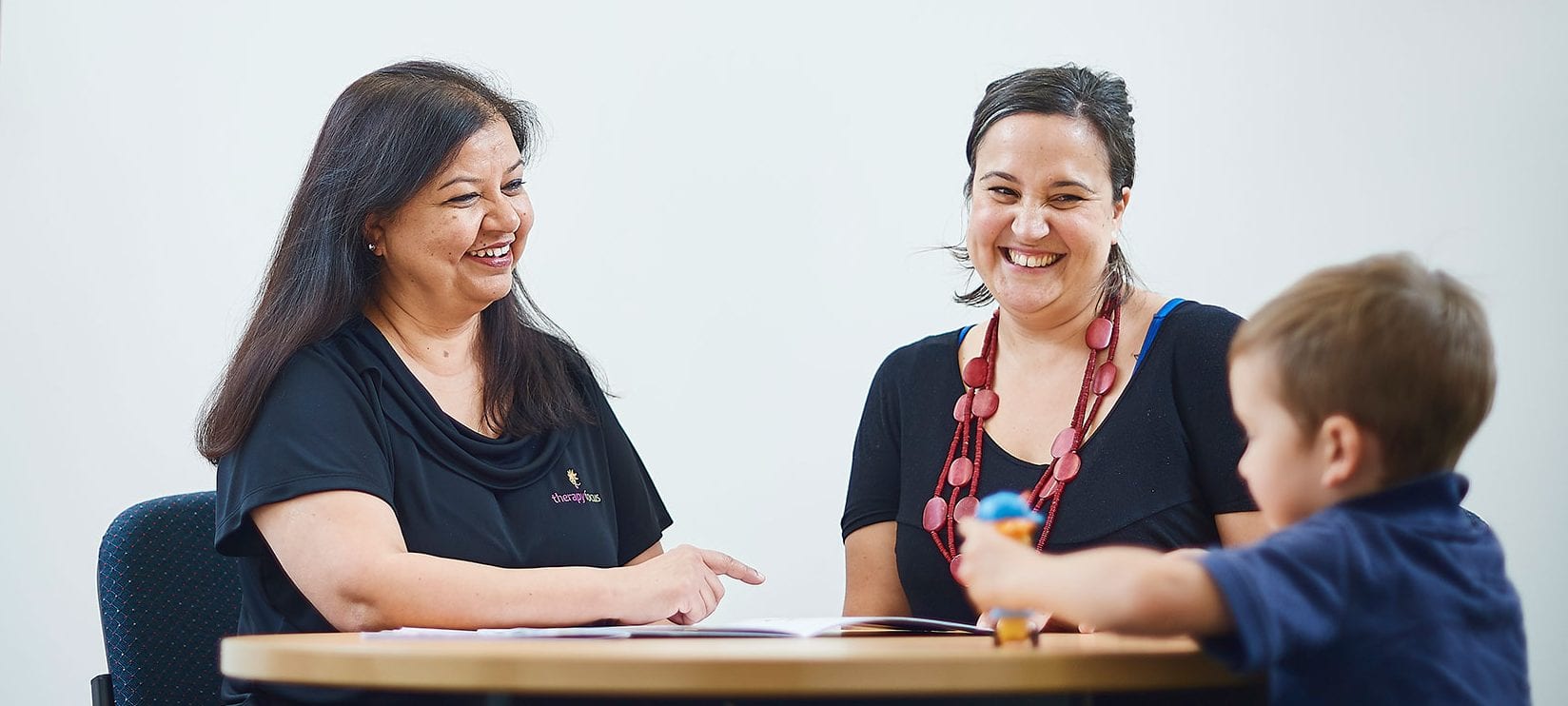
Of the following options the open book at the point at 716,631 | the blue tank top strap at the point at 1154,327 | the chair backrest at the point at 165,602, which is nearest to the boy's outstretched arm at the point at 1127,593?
the open book at the point at 716,631

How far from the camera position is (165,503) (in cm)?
208

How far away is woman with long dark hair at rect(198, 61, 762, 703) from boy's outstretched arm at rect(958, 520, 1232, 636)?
756mm

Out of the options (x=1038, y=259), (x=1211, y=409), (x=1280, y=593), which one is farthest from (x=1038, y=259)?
(x=1280, y=593)

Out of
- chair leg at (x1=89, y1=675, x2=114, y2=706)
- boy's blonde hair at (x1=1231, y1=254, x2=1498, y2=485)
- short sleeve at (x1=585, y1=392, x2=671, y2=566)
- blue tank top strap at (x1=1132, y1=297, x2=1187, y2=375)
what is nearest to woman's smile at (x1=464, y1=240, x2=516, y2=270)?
short sleeve at (x1=585, y1=392, x2=671, y2=566)

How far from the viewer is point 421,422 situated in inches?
72.6

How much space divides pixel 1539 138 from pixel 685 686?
246cm

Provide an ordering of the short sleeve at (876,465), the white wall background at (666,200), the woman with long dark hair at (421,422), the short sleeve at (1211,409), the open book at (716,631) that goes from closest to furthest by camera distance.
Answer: the open book at (716,631) → the woman with long dark hair at (421,422) → the short sleeve at (1211,409) → the short sleeve at (876,465) → the white wall background at (666,200)

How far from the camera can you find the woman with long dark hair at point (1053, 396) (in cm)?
188

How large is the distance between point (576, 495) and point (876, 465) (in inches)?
Answer: 18.4

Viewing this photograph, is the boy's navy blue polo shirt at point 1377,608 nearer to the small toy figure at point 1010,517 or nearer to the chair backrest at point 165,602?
the small toy figure at point 1010,517

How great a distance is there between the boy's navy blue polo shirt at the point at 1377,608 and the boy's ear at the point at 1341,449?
0.02m

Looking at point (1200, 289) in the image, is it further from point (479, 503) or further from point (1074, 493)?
point (479, 503)

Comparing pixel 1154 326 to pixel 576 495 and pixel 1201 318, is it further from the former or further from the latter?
pixel 576 495

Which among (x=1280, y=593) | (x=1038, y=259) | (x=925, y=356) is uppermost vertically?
(x=1038, y=259)
